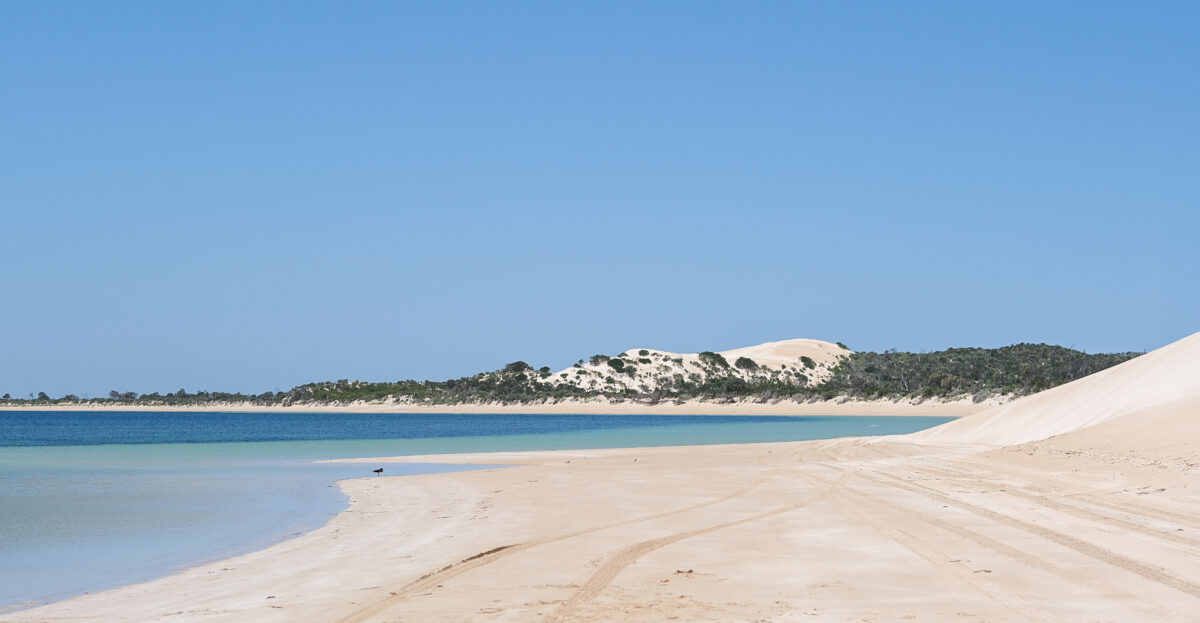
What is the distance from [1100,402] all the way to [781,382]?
109050 mm

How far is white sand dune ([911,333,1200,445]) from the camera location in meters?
26.5

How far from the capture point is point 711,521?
15328 millimetres

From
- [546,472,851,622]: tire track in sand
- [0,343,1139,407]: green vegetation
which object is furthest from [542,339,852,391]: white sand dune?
[546,472,851,622]: tire track in sand

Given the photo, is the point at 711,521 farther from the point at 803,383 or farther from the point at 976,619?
the point at 803,383

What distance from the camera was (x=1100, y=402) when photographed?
98.1ft

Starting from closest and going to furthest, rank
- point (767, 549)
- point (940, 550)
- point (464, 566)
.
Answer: point (940, 550) → point (464, 566) → point (767, 549)

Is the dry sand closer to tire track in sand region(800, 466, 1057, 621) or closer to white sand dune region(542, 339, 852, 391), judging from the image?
tire track in sand region(800, 466, 1057, 621)

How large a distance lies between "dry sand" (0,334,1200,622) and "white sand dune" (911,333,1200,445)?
2.50m

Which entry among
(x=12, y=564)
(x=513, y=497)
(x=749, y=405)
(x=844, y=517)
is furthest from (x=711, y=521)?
(x=749, y=405)

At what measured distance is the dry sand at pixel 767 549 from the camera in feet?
29.8

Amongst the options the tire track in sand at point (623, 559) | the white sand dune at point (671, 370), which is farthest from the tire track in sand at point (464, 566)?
the white sand dune at point (671, 370)

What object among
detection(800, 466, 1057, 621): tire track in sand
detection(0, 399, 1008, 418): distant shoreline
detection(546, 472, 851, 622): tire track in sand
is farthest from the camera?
detection(0, 399, 1008, 418): distant shoreline

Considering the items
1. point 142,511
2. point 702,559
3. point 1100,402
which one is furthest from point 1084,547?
point 1100,402

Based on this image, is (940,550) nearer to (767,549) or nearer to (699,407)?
(767,549)
